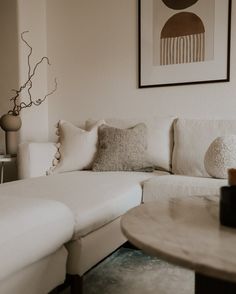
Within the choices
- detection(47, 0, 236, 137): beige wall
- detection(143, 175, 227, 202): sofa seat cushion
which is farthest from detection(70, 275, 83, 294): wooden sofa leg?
detection(47, 0, 236, 137): beige wall

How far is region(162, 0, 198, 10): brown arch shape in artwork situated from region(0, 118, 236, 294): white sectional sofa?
94 cm

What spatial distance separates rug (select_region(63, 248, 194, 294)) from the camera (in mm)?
1577

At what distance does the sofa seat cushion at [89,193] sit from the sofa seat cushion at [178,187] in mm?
70

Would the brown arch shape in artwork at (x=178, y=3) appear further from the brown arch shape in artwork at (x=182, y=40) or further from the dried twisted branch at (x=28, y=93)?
the dried twisted branch at (x=28, y=93)

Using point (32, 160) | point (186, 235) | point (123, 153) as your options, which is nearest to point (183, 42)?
point (123, 153)

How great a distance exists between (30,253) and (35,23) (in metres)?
2.56

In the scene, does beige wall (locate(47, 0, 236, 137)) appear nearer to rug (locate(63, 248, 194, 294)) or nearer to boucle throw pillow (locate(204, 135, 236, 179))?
boucle throw pillow (locate(204, 135, 236, 179))

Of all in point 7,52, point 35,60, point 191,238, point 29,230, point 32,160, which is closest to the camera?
point 191,238

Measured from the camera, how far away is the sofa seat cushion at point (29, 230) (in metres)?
1.00

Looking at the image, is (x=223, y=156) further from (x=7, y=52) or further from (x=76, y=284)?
(x=7, y=52)

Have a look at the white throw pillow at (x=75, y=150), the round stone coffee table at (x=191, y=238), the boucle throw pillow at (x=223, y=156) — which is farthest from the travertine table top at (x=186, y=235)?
the white throw pillow at (x=75, y=150)

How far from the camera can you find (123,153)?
2371 millimetres

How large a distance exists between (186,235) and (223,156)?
3.92 ft

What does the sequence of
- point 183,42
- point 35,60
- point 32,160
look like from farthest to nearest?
1. point 35,60
2. point 183,42
3. point 32,160
